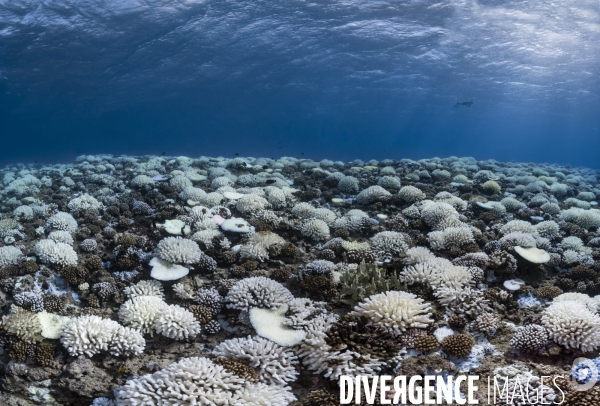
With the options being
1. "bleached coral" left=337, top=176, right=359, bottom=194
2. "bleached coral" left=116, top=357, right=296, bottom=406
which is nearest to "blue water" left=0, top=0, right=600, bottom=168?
"bleached coral" left=337, top=176, right=359, bottom=194

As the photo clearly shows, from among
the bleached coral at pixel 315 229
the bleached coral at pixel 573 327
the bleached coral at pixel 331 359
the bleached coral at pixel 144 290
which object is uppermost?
the bleached coral at pixel 573 327

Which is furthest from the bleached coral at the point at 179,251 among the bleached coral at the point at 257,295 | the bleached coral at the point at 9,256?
the bleached coral at the point at 9,256

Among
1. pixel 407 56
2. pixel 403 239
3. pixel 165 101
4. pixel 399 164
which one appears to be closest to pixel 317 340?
pixel 403 239

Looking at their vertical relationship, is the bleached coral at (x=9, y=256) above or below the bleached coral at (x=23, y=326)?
above

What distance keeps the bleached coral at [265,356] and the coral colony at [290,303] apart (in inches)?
1.1

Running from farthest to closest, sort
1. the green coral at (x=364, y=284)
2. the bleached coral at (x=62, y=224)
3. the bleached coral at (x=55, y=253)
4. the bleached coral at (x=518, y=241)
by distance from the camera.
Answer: the bleached coral at (x=62, y=224) → the bleached coral at (x=518, y=241) → the bleached coral at (x=55, y=253) → the green coral at (x=364, y=284)

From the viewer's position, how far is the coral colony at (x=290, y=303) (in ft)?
16.5

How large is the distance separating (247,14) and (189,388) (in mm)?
32115

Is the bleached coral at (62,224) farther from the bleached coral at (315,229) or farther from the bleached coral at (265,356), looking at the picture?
the bleached coral at (265,356)

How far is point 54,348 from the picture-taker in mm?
6258

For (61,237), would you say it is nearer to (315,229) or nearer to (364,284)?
(315,229)

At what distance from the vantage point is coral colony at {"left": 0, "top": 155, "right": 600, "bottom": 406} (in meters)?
5.04

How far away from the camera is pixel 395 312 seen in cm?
593

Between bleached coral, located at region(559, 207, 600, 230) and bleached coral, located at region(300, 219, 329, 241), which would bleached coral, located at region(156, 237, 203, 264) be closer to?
bleached coral, located at region(300, 219, 329, 241)
